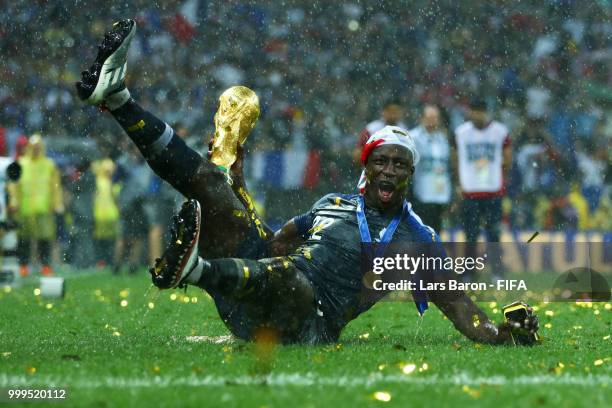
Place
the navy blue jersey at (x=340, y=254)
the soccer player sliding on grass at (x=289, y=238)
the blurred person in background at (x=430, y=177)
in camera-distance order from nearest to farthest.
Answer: the soccer player sliding on grass at (x=289, y=238) → the navy blue jersey at (x=340, y=254) → the blurred person in background at (x=430, y=177)

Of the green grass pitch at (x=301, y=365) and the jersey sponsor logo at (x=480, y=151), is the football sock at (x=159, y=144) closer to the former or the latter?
the green grass pitch at (x=301, y=365)

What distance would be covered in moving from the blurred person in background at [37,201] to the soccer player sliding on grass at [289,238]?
29.8 ft

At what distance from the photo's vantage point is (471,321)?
673 cm

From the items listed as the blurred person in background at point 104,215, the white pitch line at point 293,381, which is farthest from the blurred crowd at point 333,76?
the white pitch line at point 293,381

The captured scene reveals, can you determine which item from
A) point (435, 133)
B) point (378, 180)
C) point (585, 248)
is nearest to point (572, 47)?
point (585, 248)

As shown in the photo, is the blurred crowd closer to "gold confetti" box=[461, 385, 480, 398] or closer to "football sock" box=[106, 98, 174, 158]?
"football sock" box=[106, 98, 174, 158]

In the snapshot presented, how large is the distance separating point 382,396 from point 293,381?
51 centimetres

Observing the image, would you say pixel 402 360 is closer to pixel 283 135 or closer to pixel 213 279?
pixel 213 279

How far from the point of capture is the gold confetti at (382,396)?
463 centimetres

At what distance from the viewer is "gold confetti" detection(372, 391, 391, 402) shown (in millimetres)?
4629

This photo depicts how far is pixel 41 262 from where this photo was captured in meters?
15.9

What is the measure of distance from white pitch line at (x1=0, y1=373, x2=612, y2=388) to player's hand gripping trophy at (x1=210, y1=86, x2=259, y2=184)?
1995 millimetres

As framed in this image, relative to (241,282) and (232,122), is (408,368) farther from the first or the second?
(232,122)

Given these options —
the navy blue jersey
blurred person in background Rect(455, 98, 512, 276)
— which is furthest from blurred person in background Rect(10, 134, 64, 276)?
the navy blue jersey
